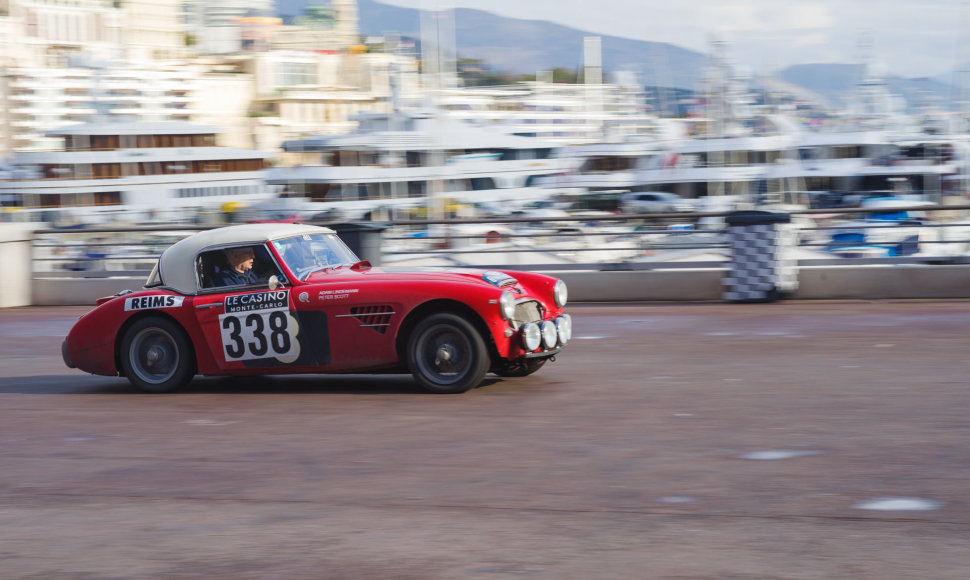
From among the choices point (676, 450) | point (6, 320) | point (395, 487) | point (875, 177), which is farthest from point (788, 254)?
point (875, 177)

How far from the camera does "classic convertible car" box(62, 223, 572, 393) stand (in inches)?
312

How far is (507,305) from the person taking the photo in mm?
7797

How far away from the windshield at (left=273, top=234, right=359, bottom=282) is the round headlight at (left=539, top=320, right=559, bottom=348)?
194 centimetres

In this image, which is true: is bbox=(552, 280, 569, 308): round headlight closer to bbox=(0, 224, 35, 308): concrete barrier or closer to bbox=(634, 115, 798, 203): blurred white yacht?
bbox=(0, 224, 35, 308): concrete barrier

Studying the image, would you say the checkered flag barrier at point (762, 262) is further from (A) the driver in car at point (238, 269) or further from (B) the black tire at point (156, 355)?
(B) the black tire at point (156, 355)

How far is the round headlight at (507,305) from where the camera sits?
306 inches

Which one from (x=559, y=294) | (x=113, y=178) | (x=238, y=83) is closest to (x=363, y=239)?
(x=559, y=294)

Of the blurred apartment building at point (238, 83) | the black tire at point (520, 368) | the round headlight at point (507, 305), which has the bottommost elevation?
the black tire at point (520, 368)

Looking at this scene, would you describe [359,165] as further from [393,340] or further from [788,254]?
[393,340]

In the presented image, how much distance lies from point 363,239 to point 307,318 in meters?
7.55

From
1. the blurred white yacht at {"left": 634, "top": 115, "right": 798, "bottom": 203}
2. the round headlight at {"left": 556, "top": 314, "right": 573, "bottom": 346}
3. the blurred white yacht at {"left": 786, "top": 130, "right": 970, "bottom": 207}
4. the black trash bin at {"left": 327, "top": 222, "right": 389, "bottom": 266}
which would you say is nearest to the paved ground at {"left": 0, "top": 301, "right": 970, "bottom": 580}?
the round headlight at {"left": 556, "top": 314, "right": 573, "bottom": 346}

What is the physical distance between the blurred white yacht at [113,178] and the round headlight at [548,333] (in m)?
46.6

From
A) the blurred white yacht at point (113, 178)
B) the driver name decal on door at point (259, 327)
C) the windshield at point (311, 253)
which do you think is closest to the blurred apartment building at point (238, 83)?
the blurred white yacht at point (113, 178)

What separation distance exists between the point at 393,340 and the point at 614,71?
5117cm
